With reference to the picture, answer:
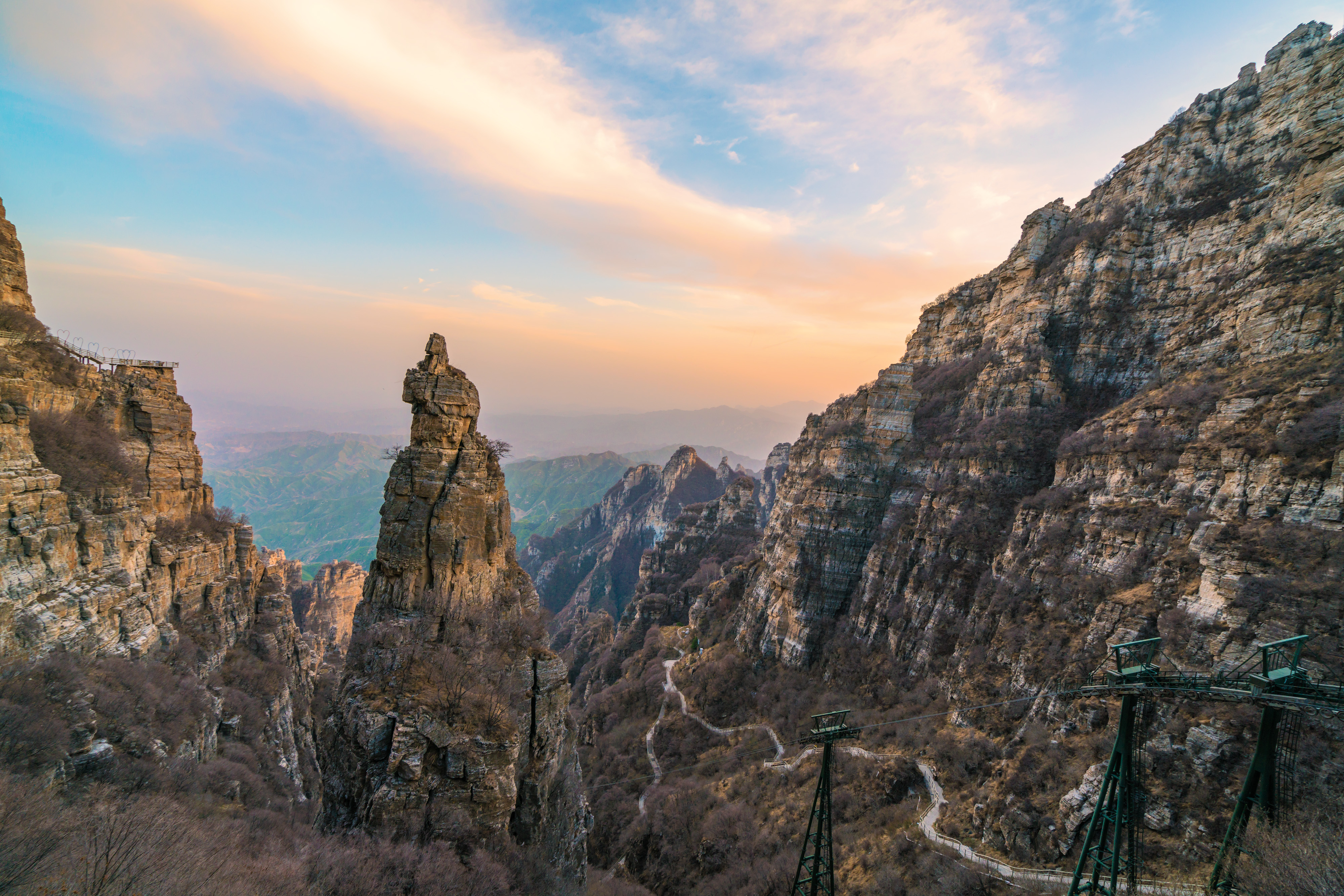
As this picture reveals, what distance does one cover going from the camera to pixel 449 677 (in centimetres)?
1939

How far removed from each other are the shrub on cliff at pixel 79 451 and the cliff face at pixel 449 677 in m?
17.8

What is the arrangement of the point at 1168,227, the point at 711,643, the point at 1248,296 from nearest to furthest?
the point at 1248,296 < the point at 1168,227 < the point at 711,643

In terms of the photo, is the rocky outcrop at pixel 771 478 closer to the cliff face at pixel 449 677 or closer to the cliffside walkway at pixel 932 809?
the cliffside walkway at pixel 932 809

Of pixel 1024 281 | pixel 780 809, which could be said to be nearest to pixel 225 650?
pixel 780 809

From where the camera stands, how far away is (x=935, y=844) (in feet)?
89.3

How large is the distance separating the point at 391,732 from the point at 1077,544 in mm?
42513

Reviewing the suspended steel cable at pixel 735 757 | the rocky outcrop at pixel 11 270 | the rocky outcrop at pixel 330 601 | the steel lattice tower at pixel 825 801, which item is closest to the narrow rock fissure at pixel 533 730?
the steel lattice tower at pixel 825 801

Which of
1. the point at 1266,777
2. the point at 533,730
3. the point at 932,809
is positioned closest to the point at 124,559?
the point at 533,730

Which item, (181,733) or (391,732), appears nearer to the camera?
(391,732)

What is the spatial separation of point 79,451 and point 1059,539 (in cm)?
6198

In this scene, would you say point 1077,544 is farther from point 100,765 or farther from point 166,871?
point 100,765

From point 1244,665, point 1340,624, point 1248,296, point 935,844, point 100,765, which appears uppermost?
point 1248,296

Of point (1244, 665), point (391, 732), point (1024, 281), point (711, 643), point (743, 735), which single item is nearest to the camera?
point (391, 732)

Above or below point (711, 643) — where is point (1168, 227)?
above
